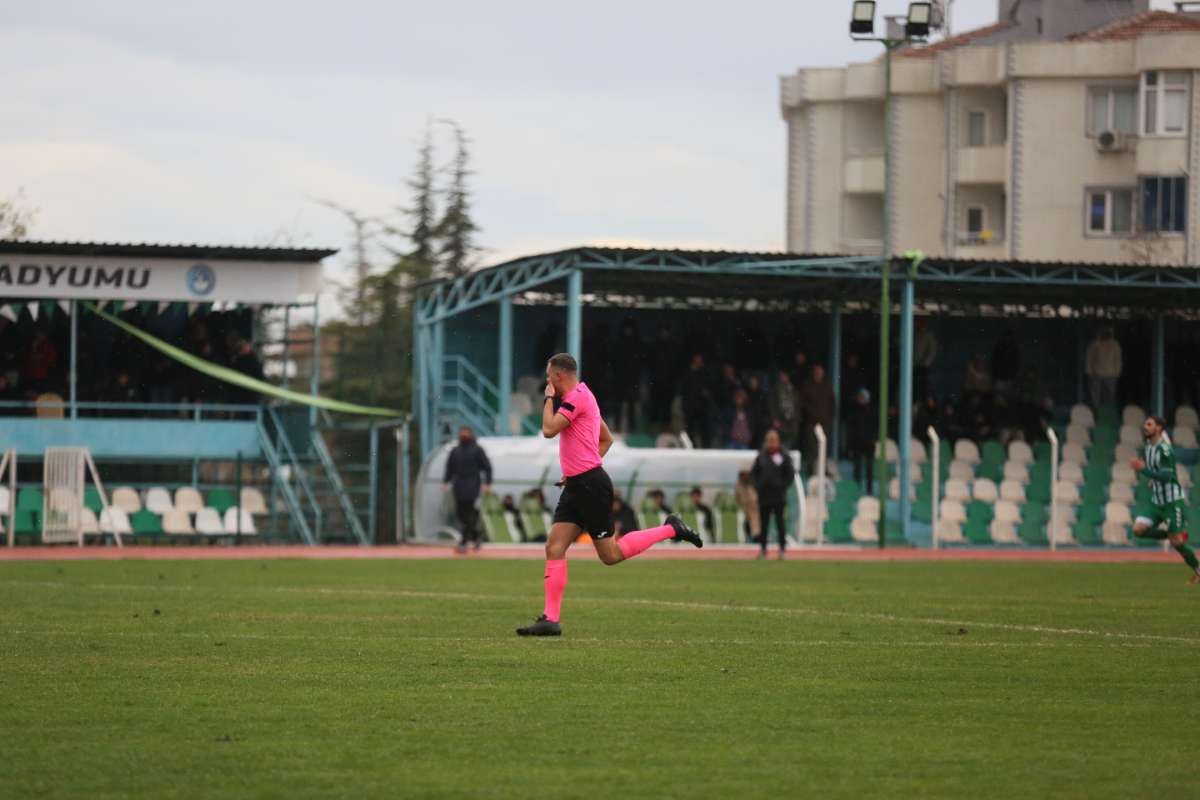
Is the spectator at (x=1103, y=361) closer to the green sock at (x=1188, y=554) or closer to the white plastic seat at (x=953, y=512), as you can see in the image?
the white plastic seat at (x=953, y=512)

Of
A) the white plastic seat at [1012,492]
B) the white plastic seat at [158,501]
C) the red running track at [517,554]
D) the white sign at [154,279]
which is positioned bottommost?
the red running track at [517,554]

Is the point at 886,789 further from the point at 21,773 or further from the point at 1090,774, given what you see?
the point at 21,773

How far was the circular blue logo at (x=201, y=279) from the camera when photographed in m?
39.5

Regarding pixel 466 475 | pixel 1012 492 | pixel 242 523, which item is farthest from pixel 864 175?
pixel 466 475

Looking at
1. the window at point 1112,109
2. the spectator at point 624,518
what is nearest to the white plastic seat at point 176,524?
the spectator at point 624,518

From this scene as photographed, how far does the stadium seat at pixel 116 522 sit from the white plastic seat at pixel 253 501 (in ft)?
7.14

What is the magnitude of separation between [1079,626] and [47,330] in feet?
92.6

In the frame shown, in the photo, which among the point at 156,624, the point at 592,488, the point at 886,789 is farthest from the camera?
the point at 156,624

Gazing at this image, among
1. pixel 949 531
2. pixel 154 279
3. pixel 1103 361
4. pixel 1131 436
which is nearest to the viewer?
pixel 154 279

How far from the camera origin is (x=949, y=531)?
39969 mm

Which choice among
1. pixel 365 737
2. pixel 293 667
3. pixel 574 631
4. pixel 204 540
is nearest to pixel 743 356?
pixel 204 540

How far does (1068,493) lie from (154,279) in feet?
59.7

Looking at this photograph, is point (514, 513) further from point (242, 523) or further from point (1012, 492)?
point (1012, 492)

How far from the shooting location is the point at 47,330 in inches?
1583
